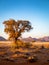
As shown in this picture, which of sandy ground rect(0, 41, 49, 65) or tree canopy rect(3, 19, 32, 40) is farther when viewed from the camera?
tree canopy rect(3, 19, 32, 40)

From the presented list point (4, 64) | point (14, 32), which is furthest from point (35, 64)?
point (14, 32)

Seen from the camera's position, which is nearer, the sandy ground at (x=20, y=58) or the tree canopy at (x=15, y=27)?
the sandy ground at (x=20, y=58)

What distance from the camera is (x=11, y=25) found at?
38.7 m

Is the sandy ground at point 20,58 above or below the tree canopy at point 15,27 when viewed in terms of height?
below

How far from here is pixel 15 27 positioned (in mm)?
38406

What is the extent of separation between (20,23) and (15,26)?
146 cm

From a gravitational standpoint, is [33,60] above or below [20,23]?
below

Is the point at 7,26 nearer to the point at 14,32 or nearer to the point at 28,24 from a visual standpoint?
the point at 14,32

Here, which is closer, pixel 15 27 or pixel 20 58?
pixel 20 58

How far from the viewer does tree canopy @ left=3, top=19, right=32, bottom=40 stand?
38250 mm

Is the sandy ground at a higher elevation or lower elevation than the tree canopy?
lower

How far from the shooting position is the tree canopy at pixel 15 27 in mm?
38250

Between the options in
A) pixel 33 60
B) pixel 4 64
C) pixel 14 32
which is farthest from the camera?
pixel 14 32

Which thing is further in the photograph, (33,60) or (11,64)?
(33,60)
